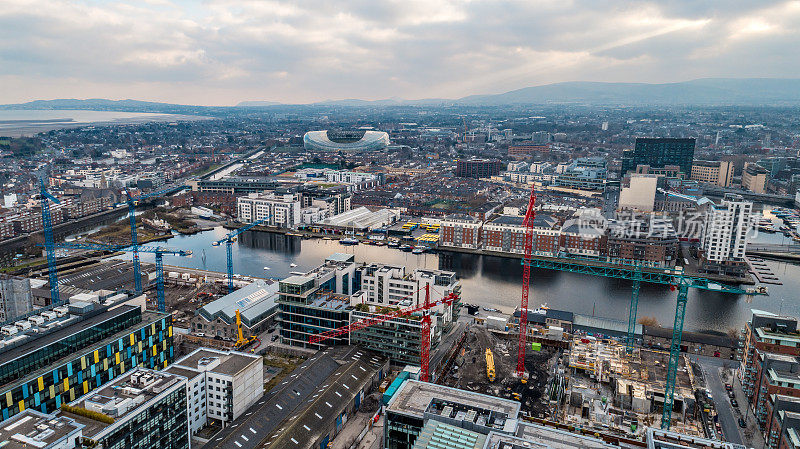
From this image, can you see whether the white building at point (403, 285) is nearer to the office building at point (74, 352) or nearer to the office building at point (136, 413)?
the office building at point (74, 352)

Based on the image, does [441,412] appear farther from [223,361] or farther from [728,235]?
[728,235]

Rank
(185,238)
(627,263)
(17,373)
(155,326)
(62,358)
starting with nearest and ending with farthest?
(17,373), (62,358), (155,326), (627,263), (185,238)

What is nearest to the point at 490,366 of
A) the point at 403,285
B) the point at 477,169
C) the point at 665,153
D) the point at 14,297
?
the point at 403,285

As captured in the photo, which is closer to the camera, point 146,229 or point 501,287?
point 501,287

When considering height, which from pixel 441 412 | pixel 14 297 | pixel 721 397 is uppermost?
pixel 441 412

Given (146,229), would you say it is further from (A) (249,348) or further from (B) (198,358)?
(B) (198,358)

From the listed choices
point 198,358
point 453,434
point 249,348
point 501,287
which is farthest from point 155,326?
point 501,287
